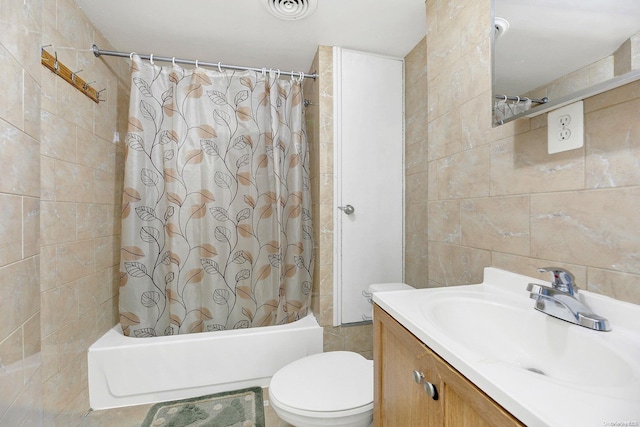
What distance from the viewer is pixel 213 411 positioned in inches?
54.1

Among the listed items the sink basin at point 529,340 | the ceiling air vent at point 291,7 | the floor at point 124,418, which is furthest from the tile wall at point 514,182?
the floor at point 124,418

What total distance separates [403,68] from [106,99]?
1.81m

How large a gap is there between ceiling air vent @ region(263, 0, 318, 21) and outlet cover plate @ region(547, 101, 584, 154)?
1.15m

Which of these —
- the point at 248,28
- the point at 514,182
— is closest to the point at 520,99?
the point at 514,182

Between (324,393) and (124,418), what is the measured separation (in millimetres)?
1110

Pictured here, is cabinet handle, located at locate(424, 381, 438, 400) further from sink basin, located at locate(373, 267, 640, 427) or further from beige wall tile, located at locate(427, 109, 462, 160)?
beige wall tile, located at locate(427, 109, 462, 160)

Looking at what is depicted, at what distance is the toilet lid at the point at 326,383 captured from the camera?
0.97m

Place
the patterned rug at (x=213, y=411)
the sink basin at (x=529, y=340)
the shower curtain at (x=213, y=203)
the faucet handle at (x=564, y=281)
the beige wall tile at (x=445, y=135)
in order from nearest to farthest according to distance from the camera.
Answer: the sink basin at (x=529, y=340), the faucet handle at (x=564, y=281), the beige wall tile at (x=445, y=135), the patterned rug at (x=213, y=411), the shower curtain at (x=213, y=203)

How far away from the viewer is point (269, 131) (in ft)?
5.44

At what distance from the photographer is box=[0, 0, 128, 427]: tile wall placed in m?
0.70

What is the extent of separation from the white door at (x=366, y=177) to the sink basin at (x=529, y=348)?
83 cm

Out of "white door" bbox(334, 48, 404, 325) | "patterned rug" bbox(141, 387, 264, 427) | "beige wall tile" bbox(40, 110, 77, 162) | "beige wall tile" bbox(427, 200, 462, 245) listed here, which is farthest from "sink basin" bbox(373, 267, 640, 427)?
"beige wall tile" bbox(40, 110, 77, 162)

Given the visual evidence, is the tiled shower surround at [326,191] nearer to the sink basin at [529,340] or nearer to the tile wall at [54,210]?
the tile wall at [54,210]

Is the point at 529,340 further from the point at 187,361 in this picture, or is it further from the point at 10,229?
the point at 187,361
